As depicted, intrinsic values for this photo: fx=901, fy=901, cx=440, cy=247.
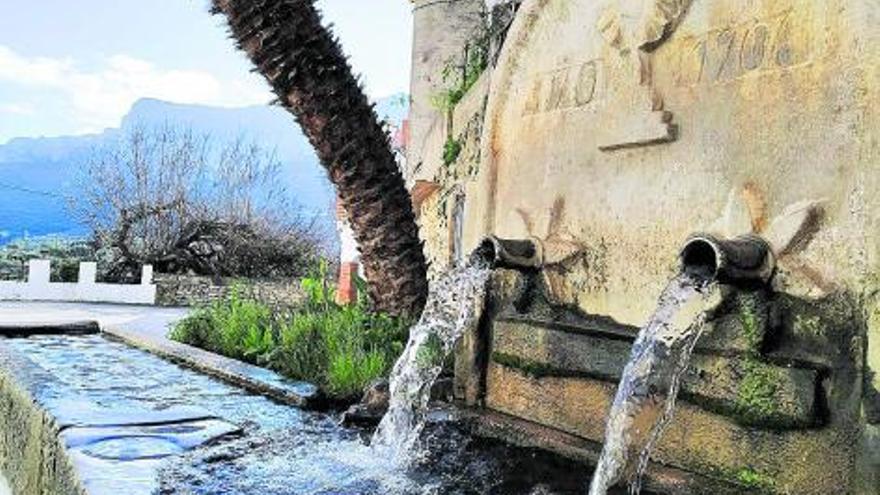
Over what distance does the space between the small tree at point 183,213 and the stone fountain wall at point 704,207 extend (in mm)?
16136

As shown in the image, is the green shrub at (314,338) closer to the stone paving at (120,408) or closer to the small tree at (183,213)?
the stone paving at (120,408)

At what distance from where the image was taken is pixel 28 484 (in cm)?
404

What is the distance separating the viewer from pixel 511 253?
396 centimetres

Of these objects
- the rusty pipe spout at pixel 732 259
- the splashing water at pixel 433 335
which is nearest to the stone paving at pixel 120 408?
the splashing water at pixel 433 335

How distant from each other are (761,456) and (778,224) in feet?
2.44

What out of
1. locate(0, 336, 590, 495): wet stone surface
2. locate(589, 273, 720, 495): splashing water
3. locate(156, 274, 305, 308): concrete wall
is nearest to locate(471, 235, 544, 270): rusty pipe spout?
locate(0, 336, 590, 495): wet stone surface

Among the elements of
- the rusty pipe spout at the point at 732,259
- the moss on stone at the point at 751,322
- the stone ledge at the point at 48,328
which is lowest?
the stone ledge at the point at 48,328

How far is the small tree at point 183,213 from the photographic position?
1986cm

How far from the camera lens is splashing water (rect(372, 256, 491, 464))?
4121 mm

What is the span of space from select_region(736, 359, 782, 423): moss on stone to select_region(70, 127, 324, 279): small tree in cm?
1749

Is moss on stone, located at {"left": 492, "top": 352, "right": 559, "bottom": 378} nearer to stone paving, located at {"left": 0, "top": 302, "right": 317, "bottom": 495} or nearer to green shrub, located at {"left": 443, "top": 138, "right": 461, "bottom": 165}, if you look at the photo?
stone paving, located at {"left": 0, "top": 302, "right": 317, "bottom": 495}

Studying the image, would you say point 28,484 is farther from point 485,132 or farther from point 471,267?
point 485,132

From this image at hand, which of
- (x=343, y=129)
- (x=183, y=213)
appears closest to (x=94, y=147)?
(x=183, y=213)

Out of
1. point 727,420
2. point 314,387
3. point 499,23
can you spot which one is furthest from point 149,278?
point 727,420
